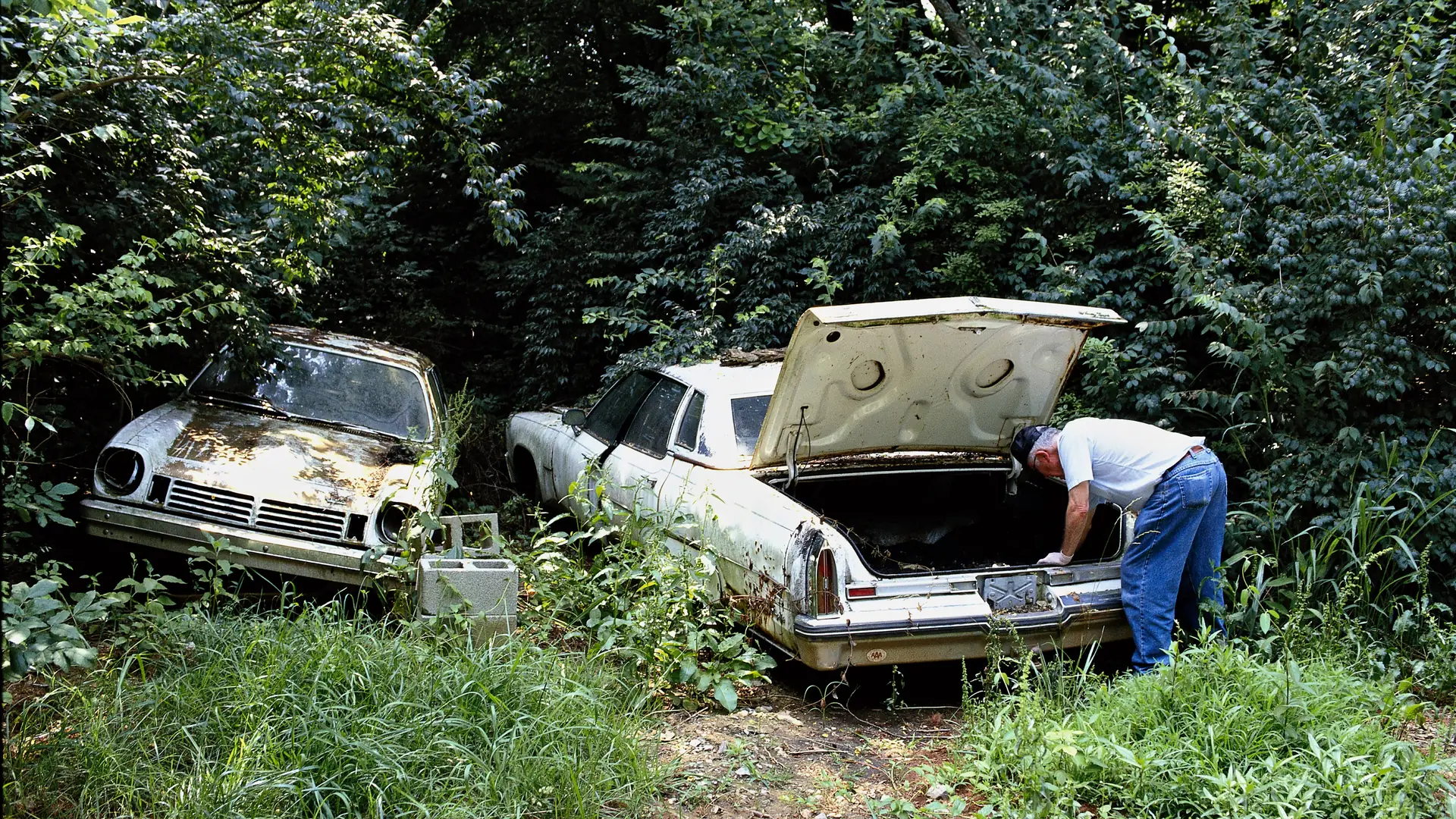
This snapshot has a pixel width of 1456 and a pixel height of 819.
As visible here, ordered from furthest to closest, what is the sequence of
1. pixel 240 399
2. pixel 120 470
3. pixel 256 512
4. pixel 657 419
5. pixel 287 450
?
pixel 240 399 < pixel 657 419 < pixel 287 450 < pixel 120 470 < pixel 256 512

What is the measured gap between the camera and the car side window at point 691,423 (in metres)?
5.48

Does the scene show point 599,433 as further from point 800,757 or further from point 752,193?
point 752,193

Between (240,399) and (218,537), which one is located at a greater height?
(240,399)

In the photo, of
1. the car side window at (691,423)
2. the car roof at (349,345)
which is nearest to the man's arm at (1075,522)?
the car side window at (691,423)

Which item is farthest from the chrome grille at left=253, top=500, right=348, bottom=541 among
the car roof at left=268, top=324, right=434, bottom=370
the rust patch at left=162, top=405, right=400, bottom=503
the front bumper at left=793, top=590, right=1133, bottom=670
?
the front bumper at left=793, top=590, right=1133, bottom=670

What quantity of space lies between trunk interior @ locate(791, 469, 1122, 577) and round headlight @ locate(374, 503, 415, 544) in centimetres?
198

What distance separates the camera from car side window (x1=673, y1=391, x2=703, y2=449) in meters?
5.48

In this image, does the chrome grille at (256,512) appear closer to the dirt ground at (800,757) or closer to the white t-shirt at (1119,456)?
the dirt ground at (800,757)

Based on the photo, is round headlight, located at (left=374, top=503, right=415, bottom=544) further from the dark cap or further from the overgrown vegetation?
the dark cap

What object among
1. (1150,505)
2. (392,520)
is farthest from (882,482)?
(392,520)

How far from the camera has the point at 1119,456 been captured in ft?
15.4

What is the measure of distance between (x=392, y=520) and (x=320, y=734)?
217 centimetres

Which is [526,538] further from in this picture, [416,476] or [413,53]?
[413,53]

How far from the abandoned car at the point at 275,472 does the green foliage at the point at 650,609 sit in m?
0.78
